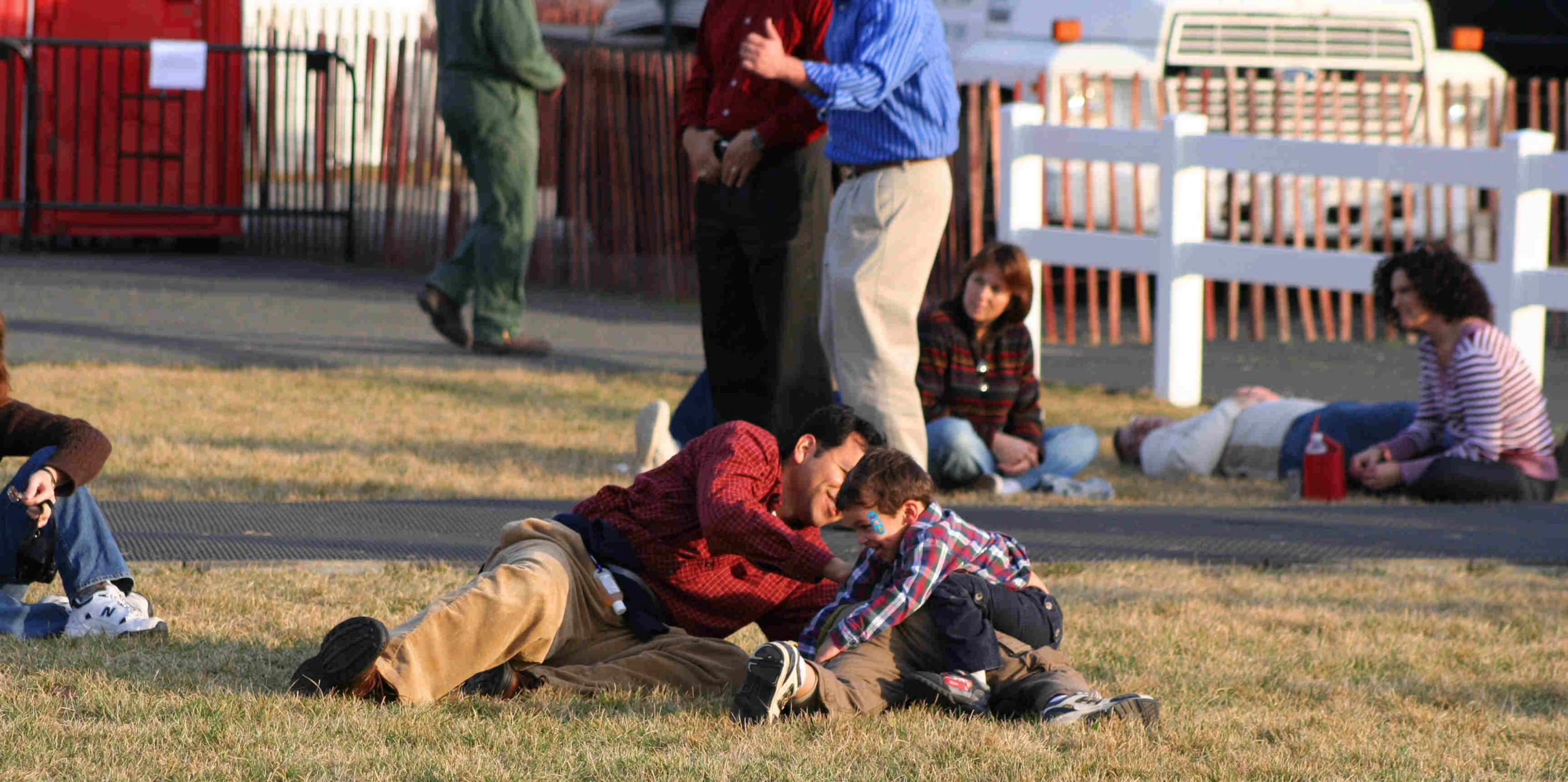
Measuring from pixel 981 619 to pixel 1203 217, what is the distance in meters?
6.26

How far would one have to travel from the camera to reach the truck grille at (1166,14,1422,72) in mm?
11922

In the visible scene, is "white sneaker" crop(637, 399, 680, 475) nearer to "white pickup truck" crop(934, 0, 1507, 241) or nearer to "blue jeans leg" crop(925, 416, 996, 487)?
"blue jeans leg" crop(925, 416, 996, 487)

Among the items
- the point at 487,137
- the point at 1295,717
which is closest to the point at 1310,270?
the point at 487,137

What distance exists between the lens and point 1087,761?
12.2ft

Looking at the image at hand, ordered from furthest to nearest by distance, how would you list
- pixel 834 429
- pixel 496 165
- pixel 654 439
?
pixel 496 165, pixel 654 439, pixel 834 429

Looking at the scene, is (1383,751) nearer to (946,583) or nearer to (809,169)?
(946,583)

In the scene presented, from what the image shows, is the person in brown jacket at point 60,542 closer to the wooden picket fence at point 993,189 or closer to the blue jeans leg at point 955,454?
the blue jeans leg at point 955,454

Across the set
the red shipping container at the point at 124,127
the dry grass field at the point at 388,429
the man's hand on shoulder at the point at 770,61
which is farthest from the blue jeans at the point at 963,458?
the red shipping container at the point at 124,127

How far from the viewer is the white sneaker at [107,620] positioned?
456 centimetres

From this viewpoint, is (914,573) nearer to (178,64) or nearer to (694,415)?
(694,415)

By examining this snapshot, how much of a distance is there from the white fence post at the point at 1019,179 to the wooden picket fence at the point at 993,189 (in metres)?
0.15

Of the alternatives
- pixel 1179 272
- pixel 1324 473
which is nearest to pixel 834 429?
pixel 1324 473

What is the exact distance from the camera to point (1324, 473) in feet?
24.1

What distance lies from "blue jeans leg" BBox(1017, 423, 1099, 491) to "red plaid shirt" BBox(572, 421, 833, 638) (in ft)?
9.69
